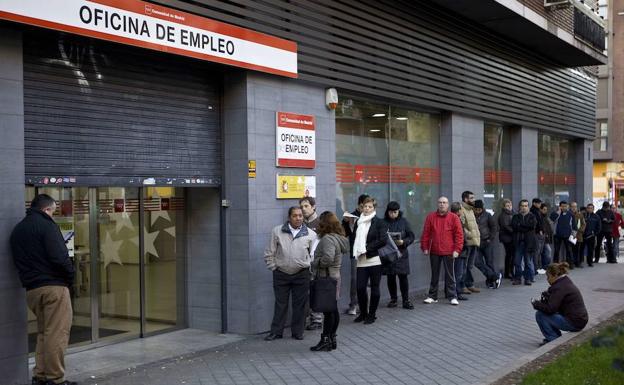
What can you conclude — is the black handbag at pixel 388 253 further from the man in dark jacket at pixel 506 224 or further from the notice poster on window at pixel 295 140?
the man in dark jacket at pixel 506 224

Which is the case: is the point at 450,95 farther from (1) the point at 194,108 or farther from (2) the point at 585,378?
(2) the point at 585,378

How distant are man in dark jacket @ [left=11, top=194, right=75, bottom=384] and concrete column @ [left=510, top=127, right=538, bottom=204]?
1345cm

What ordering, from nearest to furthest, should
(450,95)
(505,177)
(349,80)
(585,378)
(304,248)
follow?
(585,378), (304,248), (349,80), (450,95), (505,177)

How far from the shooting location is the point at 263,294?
9320 millimetres

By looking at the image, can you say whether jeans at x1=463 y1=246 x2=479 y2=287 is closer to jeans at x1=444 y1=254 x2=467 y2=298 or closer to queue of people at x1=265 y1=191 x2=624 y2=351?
queue of people at x1=265 y1=191 x2=624 y2=351


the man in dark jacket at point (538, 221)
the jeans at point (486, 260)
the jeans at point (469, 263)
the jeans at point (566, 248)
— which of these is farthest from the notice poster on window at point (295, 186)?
the jeans at point (566, 248)

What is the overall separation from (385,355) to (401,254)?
3.23 m

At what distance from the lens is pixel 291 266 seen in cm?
871

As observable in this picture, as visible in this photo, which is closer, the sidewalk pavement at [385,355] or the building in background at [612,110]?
the sidewalk pavement at [385,355]

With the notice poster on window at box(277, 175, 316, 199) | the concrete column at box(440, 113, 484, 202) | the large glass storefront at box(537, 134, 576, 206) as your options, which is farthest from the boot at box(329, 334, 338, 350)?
the large glass storefront at box(537, 134, 576, 206)

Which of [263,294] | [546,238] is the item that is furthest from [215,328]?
[546,238]

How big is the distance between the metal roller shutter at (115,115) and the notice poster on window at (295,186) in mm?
894

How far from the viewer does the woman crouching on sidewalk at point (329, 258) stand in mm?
8211

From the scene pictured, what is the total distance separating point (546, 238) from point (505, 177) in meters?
2.09
